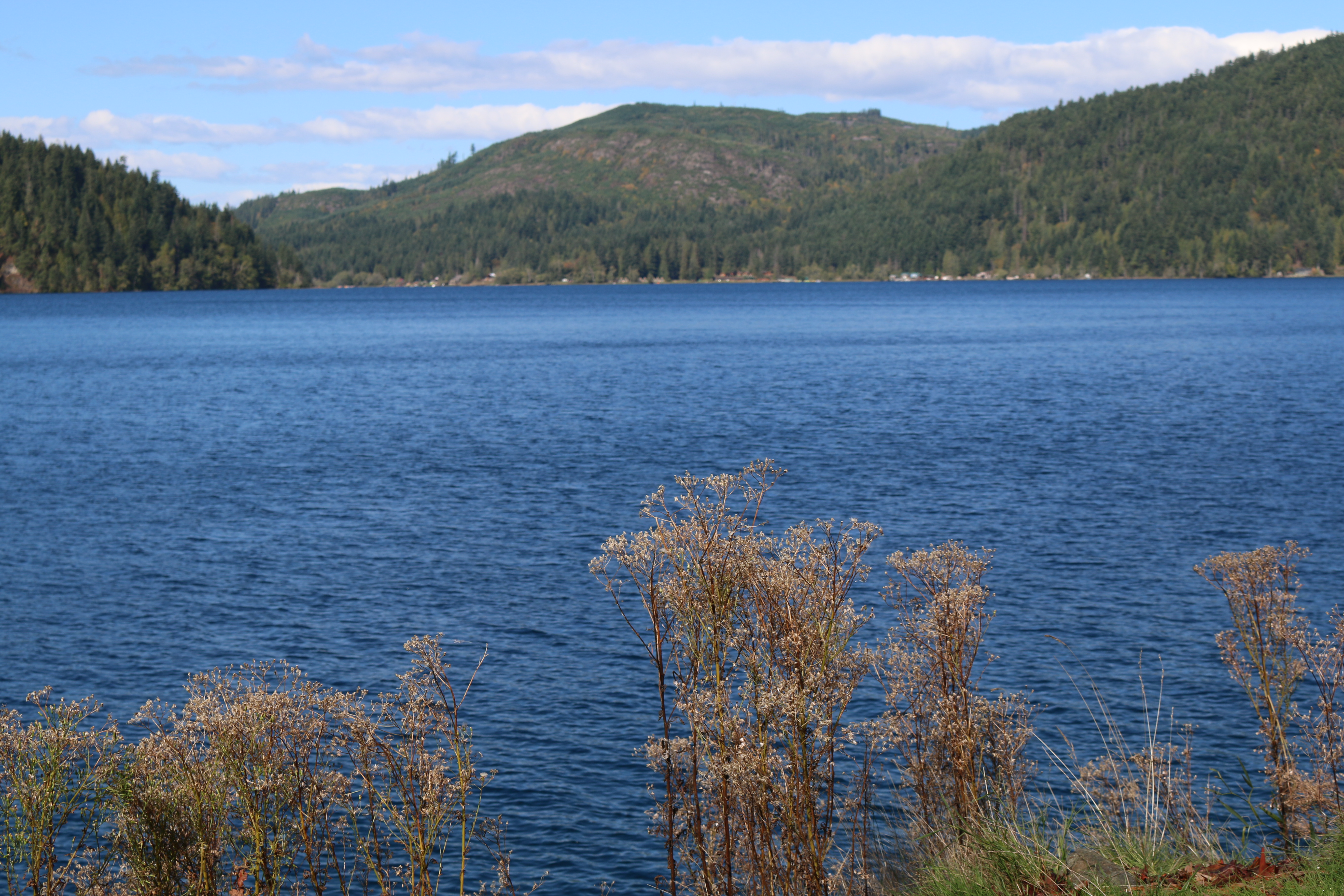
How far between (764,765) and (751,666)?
3.84ft

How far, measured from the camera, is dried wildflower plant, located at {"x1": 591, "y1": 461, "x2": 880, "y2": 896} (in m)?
10.1

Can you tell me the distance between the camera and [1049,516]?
42094 millimetres

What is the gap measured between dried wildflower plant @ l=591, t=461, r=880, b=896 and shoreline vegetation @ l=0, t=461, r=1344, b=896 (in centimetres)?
4

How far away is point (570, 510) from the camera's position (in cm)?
4484

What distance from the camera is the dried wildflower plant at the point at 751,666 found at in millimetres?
10141

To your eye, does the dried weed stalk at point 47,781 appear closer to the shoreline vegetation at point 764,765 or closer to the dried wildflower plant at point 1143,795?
the shoreline vegetation at point 764,765

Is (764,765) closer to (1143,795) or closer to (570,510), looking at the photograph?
(1143,795)

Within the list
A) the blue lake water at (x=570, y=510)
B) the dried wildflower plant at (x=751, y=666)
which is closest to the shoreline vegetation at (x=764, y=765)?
the dried wildflower plant at (x=751, y=666)

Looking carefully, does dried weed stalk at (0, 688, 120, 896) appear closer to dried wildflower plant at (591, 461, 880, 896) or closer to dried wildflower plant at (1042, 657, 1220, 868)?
dried wildflower plant at (591, 461, 880, 896)

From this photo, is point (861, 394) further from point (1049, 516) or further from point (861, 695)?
point (861, 695)

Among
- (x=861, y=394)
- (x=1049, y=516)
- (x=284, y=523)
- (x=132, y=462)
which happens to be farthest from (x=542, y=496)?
(x=861, y=394)

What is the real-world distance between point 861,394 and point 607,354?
4837cm

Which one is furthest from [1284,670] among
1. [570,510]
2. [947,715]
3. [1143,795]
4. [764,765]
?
[570,510]

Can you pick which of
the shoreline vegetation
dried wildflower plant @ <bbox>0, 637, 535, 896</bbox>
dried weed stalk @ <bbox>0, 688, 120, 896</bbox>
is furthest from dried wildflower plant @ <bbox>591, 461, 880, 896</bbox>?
dried weed stalk @ <bbox>0, 688, 120, 896</bbox>
